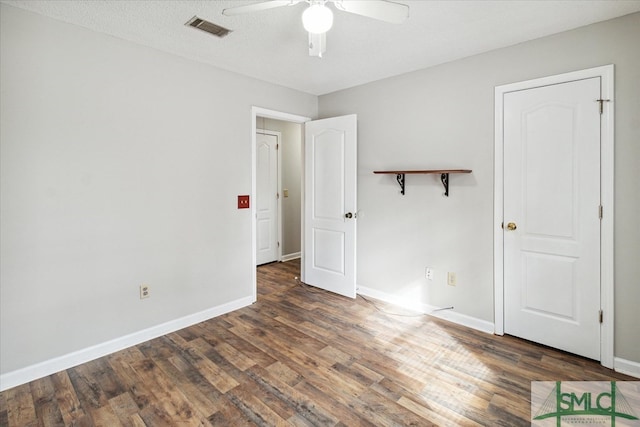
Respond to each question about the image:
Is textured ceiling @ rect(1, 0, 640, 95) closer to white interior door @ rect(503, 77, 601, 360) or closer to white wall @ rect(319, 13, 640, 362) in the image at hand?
white wall @ rect(319, 13, 640, 362)

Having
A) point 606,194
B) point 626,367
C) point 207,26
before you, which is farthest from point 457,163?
point 207,26

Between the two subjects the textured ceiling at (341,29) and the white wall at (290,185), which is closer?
the textured ceiling at (341,29)

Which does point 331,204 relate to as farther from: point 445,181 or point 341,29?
point 341,29

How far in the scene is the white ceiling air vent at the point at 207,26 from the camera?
7.70ft

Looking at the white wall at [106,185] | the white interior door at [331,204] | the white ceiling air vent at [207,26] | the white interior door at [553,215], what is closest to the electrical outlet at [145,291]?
the white wall at [106,185]

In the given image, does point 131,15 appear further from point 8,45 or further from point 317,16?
point 317,16

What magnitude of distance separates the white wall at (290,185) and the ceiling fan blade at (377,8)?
3.81 m

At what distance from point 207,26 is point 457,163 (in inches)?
93.1

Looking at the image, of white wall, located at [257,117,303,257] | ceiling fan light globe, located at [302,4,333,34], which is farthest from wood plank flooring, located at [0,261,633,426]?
white wall, located at [257,117,303,257]

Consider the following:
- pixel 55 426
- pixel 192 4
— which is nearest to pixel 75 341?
pixel 55 426

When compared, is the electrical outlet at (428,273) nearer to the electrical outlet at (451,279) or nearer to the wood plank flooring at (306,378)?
the electrical outlet at (451,279)

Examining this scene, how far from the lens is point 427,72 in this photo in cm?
322

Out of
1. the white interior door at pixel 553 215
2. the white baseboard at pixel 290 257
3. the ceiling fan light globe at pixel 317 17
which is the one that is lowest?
the white baseboard at pixel 290 257

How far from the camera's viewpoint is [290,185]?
5738 mm
